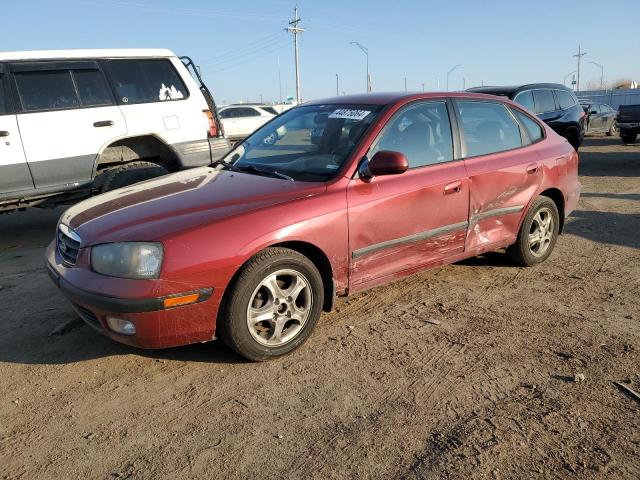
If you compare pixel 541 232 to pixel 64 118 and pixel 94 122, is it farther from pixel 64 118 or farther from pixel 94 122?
pixel 64 118

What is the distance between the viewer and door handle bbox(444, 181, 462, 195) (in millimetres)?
4039

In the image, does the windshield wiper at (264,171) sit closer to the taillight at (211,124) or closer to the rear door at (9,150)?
the taillight at (211,124)

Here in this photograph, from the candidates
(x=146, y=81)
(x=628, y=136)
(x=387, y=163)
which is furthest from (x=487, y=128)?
(x=628, y=136)

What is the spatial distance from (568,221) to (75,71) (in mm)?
6215

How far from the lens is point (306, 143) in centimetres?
418

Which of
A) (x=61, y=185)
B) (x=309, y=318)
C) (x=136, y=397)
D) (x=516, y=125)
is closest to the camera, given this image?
(x=136, y=397)

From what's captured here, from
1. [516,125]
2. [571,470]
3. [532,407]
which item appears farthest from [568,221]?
[571,470]

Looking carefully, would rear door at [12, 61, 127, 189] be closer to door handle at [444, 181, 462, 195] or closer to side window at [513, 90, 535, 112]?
door handle at [444, 181, 462, 195]

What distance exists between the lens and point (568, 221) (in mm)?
6871

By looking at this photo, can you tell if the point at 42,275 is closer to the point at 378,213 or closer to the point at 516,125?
the point at 378,213

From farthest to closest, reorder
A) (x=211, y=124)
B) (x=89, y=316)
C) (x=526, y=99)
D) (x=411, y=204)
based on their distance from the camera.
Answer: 1. (x=526, y=99)
2. (x=211, y=124)
3. (x=411, y=204)
4. (x=89, y=316)

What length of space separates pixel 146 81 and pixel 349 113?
3460 mm

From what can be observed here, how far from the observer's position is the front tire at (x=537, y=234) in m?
4.82

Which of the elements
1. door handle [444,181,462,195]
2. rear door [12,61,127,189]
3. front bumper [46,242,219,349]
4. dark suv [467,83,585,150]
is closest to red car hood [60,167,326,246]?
front bumper [46,242,219,349]
